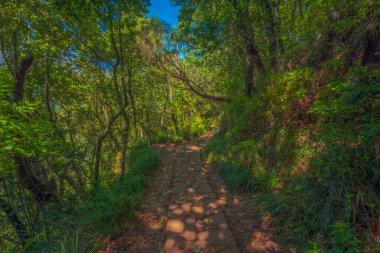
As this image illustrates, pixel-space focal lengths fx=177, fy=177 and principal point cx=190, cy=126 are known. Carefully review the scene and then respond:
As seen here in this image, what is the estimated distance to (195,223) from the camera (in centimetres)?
291

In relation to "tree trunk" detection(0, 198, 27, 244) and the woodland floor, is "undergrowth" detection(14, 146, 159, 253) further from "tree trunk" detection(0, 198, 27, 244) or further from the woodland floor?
"tree trunk" detection(0, 198, 27, 244)

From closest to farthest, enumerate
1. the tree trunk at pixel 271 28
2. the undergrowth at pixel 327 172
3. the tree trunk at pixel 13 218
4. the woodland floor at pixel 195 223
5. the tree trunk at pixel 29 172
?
the undergrowth at pixel 327 172, the woodland floor at pixel 195 223, the tree trunk at pixel 29 172, the tree trunk at pixel 13 218, the tree trunk at pixel 271 28

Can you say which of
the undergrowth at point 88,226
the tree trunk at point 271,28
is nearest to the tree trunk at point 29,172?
the undergrowth at point 88,226

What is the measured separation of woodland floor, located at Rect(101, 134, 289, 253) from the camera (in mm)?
2447

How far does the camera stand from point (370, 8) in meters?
3.09

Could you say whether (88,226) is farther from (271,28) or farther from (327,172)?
(271,28)

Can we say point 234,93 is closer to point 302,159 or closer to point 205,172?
point 205,172

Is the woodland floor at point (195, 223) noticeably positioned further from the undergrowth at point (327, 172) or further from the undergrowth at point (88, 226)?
the undergrowth at point (327, 172)

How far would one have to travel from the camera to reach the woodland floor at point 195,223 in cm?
245

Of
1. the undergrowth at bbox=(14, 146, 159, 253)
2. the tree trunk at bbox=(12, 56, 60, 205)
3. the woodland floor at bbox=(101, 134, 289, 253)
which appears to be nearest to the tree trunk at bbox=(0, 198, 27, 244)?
the tree trunk at bbox=(12, 56, 60, 205)

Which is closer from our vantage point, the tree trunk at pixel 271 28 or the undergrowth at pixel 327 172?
the undergrowth at pixel 327 172

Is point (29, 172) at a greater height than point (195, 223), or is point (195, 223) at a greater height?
point (29, 172)

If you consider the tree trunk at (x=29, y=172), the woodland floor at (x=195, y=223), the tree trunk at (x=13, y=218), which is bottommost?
the tree trunk at (x=13, y=218)

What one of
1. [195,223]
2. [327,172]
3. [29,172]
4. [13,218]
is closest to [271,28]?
[327,172]
